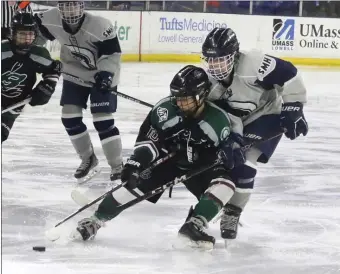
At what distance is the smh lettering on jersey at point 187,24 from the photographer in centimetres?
988

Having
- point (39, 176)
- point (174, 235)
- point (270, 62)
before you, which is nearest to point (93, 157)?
point (39, 176)

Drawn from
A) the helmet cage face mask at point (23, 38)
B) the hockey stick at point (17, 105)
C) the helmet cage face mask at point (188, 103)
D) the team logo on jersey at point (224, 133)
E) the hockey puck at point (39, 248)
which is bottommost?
the hockey puck at point (39, 248)

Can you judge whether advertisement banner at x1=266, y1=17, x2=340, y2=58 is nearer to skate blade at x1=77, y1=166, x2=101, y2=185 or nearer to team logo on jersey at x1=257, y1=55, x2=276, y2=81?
skate blade at x1=77, y1=166, x2=101, y2=185

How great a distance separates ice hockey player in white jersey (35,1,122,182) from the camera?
3506mm

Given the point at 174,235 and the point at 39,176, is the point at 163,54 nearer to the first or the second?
the point at 39,176

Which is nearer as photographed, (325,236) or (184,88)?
(184,88)

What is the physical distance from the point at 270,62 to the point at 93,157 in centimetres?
118

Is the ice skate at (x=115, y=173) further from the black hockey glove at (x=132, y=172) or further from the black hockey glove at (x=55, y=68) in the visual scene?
the black hockey glove at (x=132, y=172)

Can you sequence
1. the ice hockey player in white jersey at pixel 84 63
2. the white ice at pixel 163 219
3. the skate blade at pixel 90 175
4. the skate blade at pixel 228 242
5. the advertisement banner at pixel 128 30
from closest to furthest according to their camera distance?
the white ice at pixel 163 219
the skate blade at pixel 228 242
the ice hockey player in white jersey at pixel 84 63
the skate blade at pixel 90 175
the advertisement banner at pixel 128 30

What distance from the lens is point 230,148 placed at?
259cm

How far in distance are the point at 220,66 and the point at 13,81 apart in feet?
3.73

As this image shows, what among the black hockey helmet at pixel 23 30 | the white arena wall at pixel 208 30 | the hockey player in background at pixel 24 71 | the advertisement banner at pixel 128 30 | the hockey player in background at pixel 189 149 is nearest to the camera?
the hockey player in background at pixel 189 149

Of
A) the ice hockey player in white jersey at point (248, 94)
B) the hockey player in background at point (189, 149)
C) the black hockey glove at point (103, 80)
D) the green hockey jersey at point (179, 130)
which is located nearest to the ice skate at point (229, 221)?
the ice hockey player in white jersey at point (248, 94)

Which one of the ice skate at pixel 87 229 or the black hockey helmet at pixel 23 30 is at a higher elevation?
the black hockey helmet at pixel 23 30
